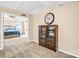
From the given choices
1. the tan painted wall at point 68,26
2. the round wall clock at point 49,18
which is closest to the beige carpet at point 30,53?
the tan painted wall at point 68,26

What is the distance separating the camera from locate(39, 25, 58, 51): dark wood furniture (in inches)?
177

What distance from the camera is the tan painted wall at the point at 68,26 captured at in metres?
3.70

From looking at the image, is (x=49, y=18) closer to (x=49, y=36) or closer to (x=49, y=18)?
(x=49, y=18)

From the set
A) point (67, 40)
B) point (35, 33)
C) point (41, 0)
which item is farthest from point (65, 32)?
point (35, 33)

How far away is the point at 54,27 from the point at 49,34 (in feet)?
1.82

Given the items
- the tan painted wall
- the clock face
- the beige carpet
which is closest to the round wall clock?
the clock face

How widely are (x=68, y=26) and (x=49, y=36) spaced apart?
124cm

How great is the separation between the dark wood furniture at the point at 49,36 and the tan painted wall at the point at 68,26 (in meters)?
0.20

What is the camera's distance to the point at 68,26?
4008mm

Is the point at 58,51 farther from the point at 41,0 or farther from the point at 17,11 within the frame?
the point at 17,11

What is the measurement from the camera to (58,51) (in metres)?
4.44

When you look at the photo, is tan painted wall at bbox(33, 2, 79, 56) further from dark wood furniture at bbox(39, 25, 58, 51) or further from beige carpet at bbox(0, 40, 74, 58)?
beige carpet at bbox(0, 40, 74, 58)

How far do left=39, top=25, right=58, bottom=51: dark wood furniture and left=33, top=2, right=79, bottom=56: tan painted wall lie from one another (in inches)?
7.9

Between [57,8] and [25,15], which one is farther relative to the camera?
[25,15]
